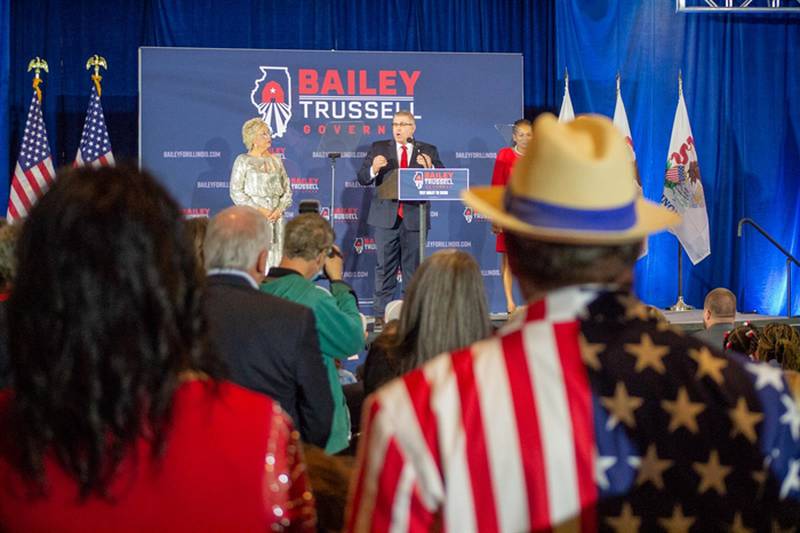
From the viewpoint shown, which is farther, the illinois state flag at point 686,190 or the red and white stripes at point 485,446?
the illinois state flag at point 686,190

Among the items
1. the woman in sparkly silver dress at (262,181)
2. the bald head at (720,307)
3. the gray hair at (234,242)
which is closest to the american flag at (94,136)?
the woman in sparkly silver dress at (262,181)

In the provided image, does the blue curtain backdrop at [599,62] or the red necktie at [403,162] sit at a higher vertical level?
the blue curtain backdrop at [599,62]

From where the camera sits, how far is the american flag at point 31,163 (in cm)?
881

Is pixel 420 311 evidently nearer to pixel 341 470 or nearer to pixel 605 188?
pixel 341 470

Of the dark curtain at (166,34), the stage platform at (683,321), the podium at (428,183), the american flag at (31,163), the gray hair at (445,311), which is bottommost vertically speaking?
the stage platform at (683,321)

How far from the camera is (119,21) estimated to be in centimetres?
977

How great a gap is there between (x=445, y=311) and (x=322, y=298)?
0.73 metres

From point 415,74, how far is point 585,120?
8.09 metres

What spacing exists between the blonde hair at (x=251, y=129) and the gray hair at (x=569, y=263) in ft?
23.4

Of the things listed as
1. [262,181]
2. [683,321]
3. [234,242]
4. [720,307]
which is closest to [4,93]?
[262,181]

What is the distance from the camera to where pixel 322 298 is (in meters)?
3.38

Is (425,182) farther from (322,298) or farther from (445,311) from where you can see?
(445,311)

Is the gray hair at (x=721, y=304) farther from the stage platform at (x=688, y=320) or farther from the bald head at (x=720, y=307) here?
the stage platform at (x=688, y=320)

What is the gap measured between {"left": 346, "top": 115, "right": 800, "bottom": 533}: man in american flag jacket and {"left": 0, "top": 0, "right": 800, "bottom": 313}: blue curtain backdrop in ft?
29.1
